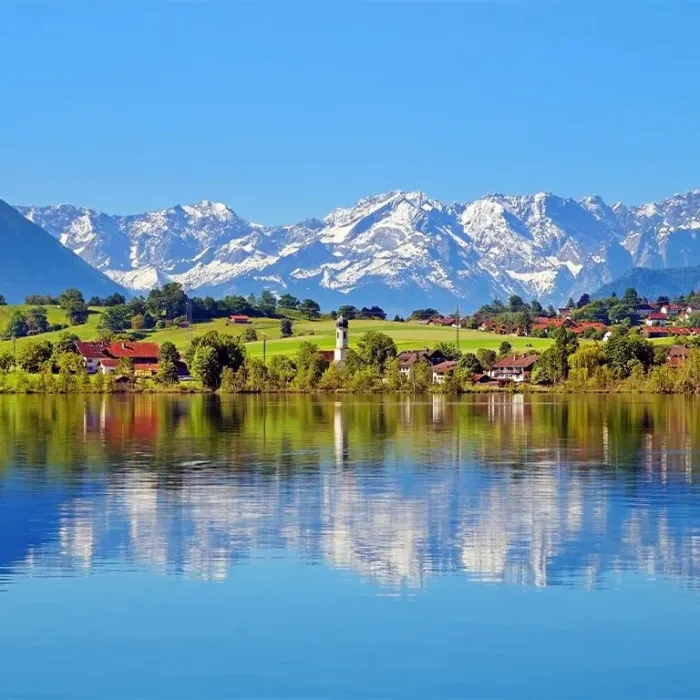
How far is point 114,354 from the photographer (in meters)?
193

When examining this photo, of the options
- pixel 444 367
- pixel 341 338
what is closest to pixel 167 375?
Result: pixel 444 367

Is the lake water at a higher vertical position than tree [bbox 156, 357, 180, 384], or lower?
lower

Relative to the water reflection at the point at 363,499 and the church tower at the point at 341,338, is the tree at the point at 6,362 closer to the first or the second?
the church tower at the point at 341,338

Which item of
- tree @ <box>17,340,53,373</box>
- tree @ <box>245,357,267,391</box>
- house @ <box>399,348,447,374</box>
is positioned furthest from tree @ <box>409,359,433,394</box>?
tree @ <box>17,340,53,373</box>

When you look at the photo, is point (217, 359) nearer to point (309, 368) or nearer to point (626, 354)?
point (309, 368)

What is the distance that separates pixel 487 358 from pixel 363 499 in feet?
507

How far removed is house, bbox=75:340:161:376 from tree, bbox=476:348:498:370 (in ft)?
138

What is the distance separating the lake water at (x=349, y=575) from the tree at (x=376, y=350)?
4525 inches

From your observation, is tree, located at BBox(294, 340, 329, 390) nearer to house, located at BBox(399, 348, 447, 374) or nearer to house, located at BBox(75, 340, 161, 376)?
house, located at BBox(399, 348, 447, 374)

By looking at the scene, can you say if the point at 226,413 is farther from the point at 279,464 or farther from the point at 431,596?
the point at 431,596

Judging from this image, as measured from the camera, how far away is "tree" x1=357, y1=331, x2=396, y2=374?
172 m

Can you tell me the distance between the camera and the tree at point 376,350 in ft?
563

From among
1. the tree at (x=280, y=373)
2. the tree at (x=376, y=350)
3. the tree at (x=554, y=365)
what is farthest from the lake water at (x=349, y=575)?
the tree at (x=376, y=350)

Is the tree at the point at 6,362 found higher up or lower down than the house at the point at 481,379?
higher up
